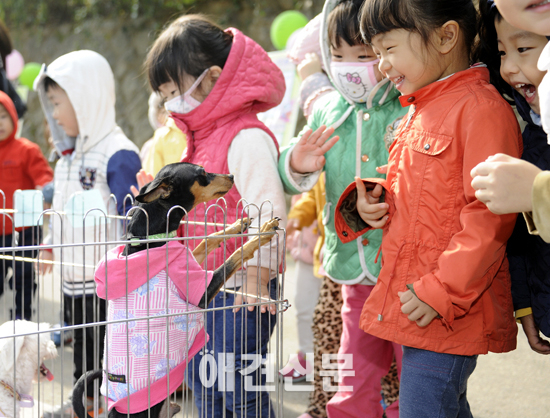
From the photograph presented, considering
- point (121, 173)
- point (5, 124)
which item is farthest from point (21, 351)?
point (5, 124)

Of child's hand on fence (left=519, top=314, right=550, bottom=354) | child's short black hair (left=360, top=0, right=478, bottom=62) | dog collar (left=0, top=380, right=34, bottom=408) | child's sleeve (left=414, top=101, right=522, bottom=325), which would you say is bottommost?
dog collar (left=0, top=380, right=34, bottom=408)

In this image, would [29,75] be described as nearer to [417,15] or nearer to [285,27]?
[285,27]

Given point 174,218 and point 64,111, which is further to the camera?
point 64,111

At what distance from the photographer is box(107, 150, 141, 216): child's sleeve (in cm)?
260

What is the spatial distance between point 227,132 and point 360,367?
0.93 meters

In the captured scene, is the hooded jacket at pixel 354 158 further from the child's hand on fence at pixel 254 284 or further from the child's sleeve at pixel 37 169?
the child's sleeve at pixel 37 169

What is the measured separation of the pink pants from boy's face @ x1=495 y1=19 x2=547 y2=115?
864 millimetres

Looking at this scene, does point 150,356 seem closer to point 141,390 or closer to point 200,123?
point 141,390

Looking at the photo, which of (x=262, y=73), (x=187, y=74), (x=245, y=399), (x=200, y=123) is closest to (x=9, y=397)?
(x=245, y=399)

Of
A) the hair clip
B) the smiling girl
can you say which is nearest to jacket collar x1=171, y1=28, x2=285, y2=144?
the smiling girl

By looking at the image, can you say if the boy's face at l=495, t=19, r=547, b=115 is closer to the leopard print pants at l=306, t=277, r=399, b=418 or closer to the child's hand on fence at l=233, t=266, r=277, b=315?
the child's hand on fence at l=233, t=266, r=277, b=315

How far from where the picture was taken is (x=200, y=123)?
6.66ft

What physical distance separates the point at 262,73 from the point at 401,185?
799 millimetres

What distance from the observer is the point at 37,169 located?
11.5ft
